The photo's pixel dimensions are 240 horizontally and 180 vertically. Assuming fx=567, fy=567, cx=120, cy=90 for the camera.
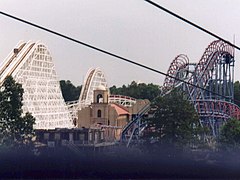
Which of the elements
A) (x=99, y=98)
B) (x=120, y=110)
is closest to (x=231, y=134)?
(x=120, y=110)

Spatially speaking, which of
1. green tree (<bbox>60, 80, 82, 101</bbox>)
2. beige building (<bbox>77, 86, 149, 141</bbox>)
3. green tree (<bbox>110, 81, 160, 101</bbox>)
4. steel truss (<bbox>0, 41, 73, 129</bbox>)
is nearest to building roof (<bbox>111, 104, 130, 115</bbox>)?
beige building (<bbox>77, 86, 149, 141</bbox>)

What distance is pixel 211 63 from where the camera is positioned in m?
11.0

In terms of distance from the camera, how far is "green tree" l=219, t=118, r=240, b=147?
29.3 feet

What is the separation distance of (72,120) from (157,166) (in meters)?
5.66

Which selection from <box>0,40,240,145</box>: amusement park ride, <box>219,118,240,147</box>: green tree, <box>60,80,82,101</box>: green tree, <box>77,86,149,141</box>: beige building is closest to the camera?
<box>219,118,240,147</box>: green tree

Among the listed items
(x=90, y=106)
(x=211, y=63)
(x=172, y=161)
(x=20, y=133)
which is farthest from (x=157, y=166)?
(x=90, y=106)

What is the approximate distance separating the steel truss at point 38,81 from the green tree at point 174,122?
2.80 m

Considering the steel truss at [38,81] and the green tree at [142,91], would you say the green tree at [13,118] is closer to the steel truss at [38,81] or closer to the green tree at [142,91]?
the steel truss at [38,81]

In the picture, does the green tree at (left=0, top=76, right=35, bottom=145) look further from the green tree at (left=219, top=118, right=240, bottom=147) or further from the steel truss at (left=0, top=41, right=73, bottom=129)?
→ the green tree at (left=219, top=118, right=240, bottom=147)

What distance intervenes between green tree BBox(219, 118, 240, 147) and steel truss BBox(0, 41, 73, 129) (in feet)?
12.1

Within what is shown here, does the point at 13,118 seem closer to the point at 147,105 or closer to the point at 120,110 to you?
the point at 147,105

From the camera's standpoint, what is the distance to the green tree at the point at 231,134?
29.3 feet

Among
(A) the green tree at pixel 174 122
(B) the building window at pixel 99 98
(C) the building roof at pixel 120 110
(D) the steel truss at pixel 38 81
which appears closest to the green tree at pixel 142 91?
(C) the building roof at pixel 120 110

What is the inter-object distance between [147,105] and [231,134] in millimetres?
2191
